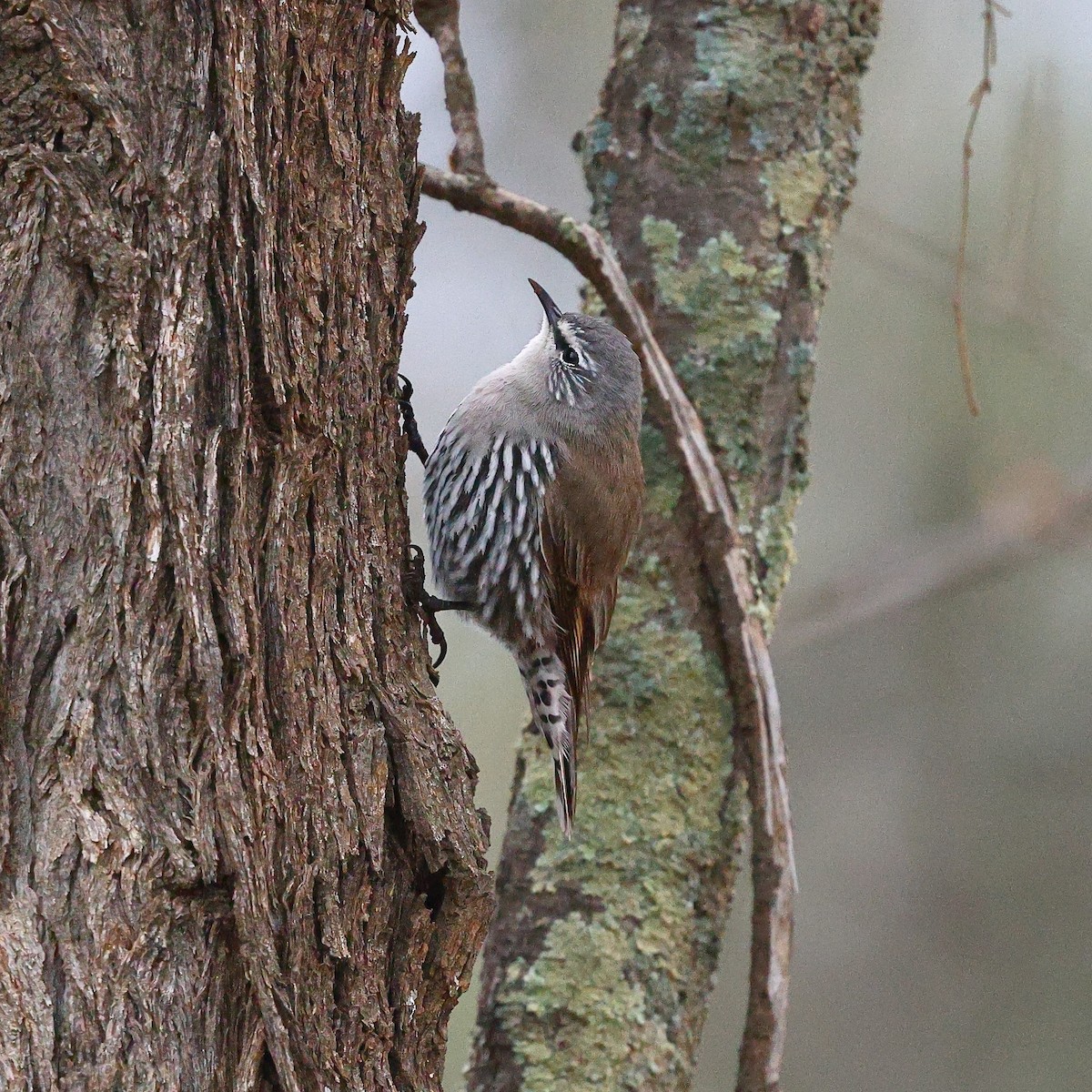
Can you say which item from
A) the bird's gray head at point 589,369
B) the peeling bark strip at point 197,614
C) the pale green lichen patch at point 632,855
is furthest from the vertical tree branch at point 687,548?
the peeling bark strip at point 197,614

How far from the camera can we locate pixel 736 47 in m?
3.29

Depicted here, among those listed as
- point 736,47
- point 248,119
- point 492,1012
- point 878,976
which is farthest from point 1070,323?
point 248,119

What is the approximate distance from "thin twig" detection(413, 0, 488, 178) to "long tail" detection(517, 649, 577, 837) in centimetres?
122

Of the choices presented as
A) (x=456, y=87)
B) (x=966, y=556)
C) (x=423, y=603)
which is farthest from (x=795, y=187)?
(x=966, y=556)

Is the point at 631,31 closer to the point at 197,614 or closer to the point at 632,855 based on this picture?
the point at 632,855

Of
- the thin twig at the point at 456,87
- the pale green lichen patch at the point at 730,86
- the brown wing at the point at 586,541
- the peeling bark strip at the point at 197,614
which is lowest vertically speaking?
the peeling bark strip at the point at 197,614

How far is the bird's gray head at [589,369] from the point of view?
3490 millimetres

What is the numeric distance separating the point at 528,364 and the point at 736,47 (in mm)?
996

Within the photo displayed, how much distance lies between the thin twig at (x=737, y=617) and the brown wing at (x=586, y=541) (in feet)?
0.62

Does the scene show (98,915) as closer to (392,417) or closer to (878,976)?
(392,417)

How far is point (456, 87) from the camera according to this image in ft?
9.86

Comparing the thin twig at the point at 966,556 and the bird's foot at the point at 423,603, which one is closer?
the bird's foot at the point at 423,603

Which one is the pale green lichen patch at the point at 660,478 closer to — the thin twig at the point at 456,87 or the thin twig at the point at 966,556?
the thin twig at the point at 456,87

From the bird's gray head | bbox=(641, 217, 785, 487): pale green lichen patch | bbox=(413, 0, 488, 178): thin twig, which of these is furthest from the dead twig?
the bird's gray head
